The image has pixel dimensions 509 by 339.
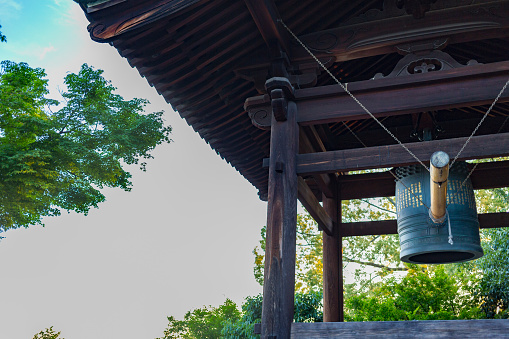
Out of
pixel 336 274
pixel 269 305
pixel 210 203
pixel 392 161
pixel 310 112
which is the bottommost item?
pixel 269 305

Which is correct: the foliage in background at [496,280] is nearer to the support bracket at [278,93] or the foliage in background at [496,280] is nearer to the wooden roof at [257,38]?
the wooden roof at [257,38]

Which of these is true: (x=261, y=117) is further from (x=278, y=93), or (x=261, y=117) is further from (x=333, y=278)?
(x=333, y=278)

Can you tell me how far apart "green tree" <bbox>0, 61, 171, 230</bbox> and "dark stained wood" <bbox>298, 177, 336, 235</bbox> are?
12363 millimetres

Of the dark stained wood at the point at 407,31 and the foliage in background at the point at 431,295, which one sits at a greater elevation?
the dark stained wood at the point at 407,31

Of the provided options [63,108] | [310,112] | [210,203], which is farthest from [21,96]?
[210,203]

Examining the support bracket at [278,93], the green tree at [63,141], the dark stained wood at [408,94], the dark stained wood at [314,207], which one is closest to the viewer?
the dark stained wood at [408,94]

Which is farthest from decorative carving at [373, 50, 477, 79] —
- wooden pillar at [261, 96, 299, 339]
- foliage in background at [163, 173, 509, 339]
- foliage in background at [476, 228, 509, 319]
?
foliage in background at [476, 228, 509, 319]

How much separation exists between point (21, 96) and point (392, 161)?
50.2 feet

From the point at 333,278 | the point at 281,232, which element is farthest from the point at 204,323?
the point at 281,232

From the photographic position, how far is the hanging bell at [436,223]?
371cm

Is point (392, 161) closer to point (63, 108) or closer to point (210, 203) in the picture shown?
point (63, 108)

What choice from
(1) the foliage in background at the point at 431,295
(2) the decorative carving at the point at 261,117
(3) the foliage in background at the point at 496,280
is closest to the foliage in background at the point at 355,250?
(1) the foliage in background at the point at 431,295

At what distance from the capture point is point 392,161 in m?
3.39

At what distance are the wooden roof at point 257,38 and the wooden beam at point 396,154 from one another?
0.33m
